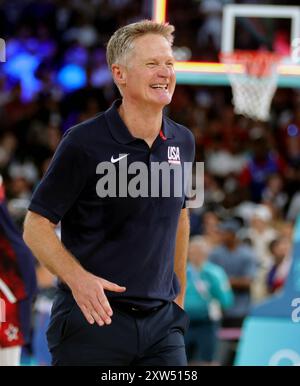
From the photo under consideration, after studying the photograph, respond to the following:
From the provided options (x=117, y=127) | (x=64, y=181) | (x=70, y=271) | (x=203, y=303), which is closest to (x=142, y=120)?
(x=117, y=127)

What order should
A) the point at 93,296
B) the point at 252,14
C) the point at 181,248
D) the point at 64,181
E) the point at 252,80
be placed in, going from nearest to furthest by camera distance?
the point at 93,296
the point at 64,181
the point at 181,248
the point at 252,80
the point at 252,14

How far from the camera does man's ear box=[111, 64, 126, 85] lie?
4.44 m

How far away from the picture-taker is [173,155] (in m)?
4.51

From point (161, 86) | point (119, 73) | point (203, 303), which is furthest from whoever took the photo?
point (203, 303)

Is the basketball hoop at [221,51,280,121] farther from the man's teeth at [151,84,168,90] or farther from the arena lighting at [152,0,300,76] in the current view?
the man's teeth at [151,84,168,90]

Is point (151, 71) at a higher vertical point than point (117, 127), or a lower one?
higher

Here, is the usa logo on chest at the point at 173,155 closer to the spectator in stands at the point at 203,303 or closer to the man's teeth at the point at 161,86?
the man's teeth at the point at 161,86

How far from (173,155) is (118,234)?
0.50m

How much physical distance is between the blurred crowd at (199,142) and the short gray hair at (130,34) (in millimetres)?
4234

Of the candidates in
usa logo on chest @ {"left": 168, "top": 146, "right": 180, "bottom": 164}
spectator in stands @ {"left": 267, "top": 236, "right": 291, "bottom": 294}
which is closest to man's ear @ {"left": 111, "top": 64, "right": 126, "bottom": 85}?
usa logo on chest @ {"left": 168, "top": 146, "right": 180, "bottom": 164}

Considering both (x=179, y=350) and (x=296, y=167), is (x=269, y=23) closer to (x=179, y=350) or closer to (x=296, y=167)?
(x=296, y=167)

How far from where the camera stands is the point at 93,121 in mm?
4402

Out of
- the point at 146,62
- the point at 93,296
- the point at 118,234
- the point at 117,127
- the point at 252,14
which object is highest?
the point at 252,14

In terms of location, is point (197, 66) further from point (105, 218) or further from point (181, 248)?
point (105, 218)
